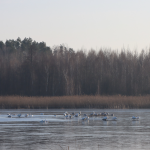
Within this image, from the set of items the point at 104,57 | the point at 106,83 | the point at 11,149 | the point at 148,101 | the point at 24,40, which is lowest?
the point at 11,149

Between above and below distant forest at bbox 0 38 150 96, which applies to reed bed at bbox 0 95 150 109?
below

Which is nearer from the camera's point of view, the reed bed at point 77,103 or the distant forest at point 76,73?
the reed bed at point 77,103

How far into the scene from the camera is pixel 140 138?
12.2 meters

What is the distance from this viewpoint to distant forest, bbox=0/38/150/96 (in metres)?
52.4

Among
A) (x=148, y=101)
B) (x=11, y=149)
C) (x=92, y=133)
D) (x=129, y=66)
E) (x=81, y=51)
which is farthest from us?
(x=81, y=51)

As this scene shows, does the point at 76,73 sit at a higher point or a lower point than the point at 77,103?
higher

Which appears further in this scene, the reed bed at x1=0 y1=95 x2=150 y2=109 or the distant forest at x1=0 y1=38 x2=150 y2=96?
the distant forest at x1=0 y1=38 x2=150 y2=96

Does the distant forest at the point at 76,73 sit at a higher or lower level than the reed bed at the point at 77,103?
higher

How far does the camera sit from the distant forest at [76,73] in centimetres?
5241

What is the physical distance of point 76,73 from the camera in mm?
55594

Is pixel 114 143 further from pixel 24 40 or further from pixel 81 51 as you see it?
pixel 24 40

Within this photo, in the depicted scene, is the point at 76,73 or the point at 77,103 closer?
the point at 77,103

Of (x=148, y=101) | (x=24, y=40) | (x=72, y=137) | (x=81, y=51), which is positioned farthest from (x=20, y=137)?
(x=24, y=40)

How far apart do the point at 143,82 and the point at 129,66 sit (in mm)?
4355
